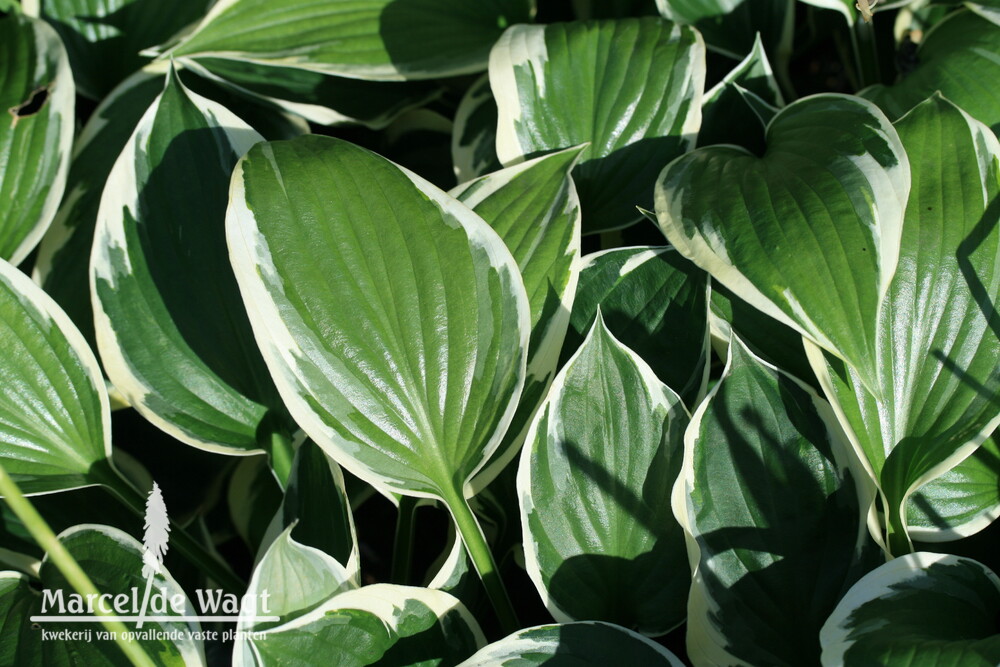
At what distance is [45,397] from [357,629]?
35cm

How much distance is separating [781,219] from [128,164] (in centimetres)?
53

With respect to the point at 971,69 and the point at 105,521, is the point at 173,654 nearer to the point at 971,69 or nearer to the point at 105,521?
the point at 105,521

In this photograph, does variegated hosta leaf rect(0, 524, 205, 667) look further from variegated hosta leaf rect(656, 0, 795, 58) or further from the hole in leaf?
variegated hosta leaf rect(656, 0, 795, 58)

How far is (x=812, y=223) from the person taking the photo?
0.62 m

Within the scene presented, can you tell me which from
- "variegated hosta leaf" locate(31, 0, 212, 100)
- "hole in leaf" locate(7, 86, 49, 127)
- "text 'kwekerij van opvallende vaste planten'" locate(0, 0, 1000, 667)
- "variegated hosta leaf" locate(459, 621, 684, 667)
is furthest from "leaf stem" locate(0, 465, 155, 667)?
"variegated hosta leaf" locate(31, 0, 212, 100)

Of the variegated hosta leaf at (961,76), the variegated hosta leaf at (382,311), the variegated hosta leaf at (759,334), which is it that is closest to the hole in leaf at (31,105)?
the variegated hosta leaf at (382,311)

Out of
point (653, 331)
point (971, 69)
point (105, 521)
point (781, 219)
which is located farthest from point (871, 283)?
point (105, 521)

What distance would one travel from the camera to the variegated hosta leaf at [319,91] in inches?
34.7

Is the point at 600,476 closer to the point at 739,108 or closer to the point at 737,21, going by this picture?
the point at 739,108

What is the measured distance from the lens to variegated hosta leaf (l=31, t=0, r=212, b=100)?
96 centimetres

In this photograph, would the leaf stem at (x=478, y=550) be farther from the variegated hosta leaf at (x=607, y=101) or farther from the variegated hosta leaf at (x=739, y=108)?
the variegated hosta leaf at (x=739, y=108)

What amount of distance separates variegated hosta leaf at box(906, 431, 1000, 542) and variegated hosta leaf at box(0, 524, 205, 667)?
565 millimetres

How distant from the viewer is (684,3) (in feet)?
2.99

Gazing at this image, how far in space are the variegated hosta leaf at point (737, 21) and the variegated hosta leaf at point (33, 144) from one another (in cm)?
63
